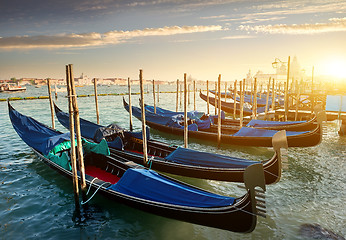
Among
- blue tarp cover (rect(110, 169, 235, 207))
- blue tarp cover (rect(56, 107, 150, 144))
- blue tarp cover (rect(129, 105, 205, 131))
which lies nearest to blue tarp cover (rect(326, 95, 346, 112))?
blue tarp cover (rect(129, 105, 205, 131))

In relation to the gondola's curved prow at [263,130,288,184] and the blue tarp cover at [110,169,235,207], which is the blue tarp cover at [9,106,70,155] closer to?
the blue tarp cover at [110,169,235,207]

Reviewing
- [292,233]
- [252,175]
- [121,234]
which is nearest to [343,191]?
[292,233]

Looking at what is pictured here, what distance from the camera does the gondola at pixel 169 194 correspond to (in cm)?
375

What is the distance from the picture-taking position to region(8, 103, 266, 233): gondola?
375cm

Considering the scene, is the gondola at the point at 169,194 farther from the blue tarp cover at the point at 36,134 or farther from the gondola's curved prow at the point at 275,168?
the gondola's curved prow at the point at 275,168

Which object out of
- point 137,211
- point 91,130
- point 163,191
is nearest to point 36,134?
point 91,130

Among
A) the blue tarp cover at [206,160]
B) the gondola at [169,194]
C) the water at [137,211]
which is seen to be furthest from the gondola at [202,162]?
the gondola at [169,194]

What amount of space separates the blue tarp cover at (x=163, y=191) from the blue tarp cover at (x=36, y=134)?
265cm

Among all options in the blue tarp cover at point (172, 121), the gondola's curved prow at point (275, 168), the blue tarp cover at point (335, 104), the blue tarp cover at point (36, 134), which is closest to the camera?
the gondola's curved prow at point (275, 168)

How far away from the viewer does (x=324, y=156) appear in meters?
9.34

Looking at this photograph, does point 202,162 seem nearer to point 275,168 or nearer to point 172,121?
point 275,168

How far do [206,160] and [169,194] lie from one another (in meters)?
2.38

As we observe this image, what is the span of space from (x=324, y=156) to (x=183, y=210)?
7.82 meters

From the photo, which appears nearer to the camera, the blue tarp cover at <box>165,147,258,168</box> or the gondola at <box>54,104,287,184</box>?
the gondola at <box>54,104,287,184</box>
